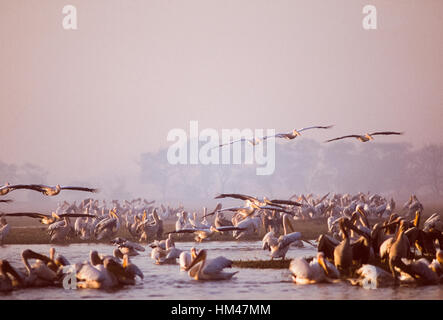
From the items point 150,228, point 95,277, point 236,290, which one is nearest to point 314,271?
point 236,290

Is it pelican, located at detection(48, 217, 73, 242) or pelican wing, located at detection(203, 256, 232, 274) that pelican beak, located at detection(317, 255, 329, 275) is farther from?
pelican, located at detection(48, 217, 73, 242)

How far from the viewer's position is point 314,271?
42.7ft

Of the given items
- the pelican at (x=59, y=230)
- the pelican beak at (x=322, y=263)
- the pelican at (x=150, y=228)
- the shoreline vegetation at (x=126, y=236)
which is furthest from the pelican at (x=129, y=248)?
the pelican beak at (x=322, y=263)

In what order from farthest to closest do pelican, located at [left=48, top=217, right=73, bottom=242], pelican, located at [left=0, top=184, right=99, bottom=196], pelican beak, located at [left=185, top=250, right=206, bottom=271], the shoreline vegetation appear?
1. the shoreline vegetation
2. pelican, located at [left=48, top=217, right=73, bottom=242]
3. pelican, located at [left=0, top=184, right=99, bottom=196]
4. pelican beak, located at [left=185, top=250, right=206, bottom=271]

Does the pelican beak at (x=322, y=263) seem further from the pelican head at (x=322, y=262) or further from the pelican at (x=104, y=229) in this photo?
the pelican at (x=104, y=229)

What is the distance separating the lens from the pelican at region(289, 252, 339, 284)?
13.0 metres

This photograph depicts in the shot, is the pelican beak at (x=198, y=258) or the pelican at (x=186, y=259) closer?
the pelican beak at (x=198, y=258)

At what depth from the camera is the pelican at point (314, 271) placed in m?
13.0

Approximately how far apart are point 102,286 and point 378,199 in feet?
75.8

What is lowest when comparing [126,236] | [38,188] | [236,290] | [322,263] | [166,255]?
[126,236]

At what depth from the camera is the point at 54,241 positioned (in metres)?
22.3

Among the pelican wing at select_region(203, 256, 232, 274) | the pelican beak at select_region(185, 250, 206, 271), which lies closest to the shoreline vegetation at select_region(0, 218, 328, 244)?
the pelican beak at select_region(185, 250, 206, 271)

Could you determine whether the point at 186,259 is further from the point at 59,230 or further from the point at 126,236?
the point at 126,236
